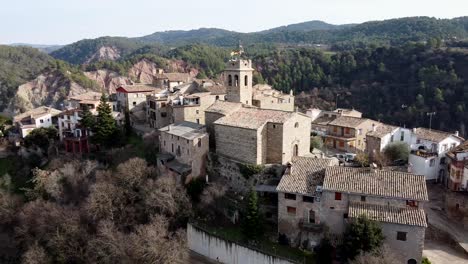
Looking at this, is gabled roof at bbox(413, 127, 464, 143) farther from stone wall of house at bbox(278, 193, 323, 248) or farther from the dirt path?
stone wall of house at bbox(278, 193, 323, 248)

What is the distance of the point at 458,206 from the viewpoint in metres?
35.1

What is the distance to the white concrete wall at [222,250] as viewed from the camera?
100 feet

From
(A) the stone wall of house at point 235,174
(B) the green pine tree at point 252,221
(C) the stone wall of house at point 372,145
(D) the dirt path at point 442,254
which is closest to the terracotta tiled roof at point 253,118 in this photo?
(A) the stone wall of house at point 235,174

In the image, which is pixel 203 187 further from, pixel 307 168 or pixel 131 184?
pixel 307 168

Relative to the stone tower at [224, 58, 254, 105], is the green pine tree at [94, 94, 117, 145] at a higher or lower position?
lower

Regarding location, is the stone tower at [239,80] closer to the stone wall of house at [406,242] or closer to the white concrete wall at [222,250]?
the white concrete wall at [222,250]

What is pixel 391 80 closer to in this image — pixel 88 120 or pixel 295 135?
pixel 295 135

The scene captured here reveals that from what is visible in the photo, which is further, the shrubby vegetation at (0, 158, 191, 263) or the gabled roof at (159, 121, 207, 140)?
the gabled roof at (159, 121, 207, 140)

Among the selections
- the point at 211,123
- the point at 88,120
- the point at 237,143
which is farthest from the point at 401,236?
the point at 88,120

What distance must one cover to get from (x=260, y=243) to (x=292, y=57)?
364 feet

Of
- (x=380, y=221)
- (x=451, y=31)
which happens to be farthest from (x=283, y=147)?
(x=451, y=31)

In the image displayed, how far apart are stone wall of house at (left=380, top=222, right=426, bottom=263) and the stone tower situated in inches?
936

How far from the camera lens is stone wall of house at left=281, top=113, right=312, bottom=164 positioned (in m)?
37.2

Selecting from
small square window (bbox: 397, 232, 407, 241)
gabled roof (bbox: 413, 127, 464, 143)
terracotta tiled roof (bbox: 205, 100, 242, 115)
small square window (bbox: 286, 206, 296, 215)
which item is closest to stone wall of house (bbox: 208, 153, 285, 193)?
small square window (bbox: 286, 206, 296, 215)
